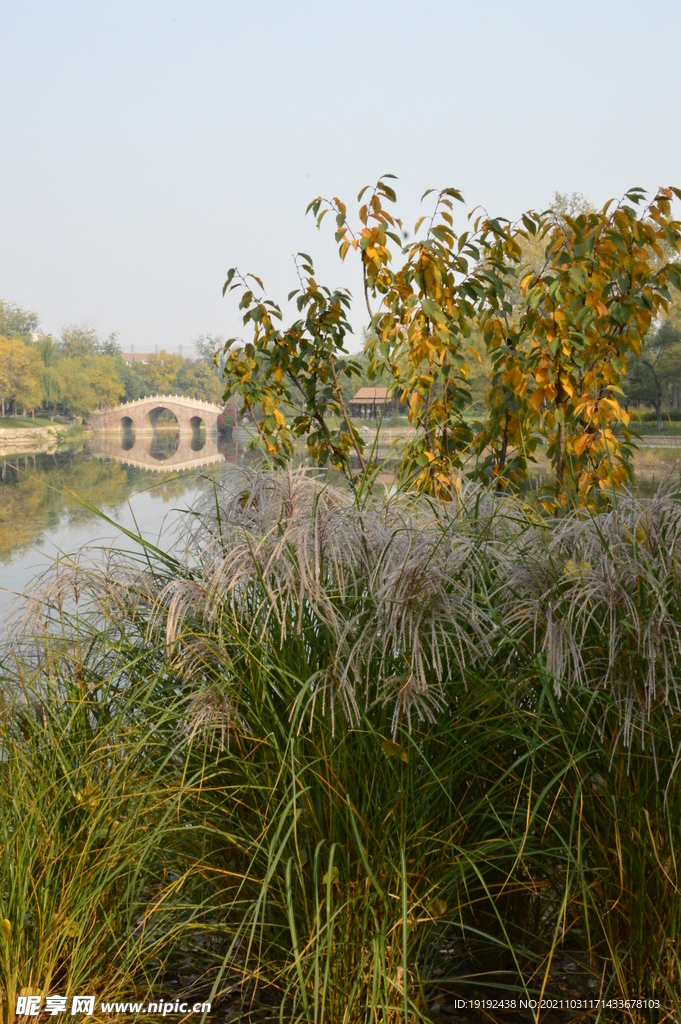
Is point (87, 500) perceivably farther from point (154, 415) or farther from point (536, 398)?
point (154, 415)

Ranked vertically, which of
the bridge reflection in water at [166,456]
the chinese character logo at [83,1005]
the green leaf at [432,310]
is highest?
the green leaf at [432,310]

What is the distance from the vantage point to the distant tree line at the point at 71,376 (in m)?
51.3

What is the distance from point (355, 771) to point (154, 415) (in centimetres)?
5805

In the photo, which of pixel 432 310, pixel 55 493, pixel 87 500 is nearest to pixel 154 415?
pixel 55 493

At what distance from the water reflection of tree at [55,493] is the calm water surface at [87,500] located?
0.01 meters

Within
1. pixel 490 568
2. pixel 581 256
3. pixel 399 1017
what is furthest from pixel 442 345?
pixel 399 1017

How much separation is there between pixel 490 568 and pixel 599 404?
1.48 m

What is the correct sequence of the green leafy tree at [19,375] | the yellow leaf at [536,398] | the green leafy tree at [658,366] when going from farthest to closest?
the green leafy tree at [19,375] → the green leafy tree at [658,366] → the yellow leaf at [536,398]

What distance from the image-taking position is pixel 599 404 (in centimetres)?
A: 359

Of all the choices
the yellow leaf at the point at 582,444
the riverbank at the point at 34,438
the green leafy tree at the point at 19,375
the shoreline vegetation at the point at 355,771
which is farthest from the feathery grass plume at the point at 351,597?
the green leafy tree at the point at 19,375

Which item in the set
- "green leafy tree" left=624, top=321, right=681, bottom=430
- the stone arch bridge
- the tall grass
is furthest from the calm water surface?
the stone arch bridge

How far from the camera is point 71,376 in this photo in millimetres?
57438

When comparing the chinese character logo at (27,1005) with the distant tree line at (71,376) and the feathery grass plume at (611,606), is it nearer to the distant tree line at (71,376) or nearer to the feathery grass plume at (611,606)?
the feathery grass plume at (611,606)

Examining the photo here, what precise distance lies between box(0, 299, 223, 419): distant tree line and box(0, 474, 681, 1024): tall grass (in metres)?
51.5
